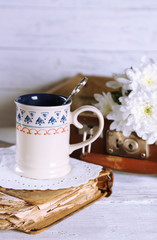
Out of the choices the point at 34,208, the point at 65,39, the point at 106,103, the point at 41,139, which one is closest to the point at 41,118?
the point at 41,139

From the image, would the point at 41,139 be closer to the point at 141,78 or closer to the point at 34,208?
the point at 34,208

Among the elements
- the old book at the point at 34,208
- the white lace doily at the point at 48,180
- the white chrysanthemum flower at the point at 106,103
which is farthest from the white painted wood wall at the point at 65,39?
the old book at the point at 34,208

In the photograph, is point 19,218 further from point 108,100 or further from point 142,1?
point 142,1

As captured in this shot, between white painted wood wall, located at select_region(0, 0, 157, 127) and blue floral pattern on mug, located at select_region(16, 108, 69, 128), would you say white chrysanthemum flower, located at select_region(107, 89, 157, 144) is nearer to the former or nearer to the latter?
blue floral pattern on mug, located at select_region(16, 108, 69, 128)

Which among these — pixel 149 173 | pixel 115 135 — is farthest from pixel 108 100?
pixel 149 173

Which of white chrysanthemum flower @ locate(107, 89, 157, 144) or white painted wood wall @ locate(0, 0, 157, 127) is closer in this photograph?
white chrysanthemum flower @ locate(107, 89, 157, 144)

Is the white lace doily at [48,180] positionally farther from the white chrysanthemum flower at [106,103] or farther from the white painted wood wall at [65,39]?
the white painted wood wall at [65,39]

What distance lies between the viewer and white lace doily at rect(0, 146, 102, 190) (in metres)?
0.66

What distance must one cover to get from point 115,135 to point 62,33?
58 centimetres

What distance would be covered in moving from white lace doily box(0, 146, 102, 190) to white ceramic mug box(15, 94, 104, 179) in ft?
0.05

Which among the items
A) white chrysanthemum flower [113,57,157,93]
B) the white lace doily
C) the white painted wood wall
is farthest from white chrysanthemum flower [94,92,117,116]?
the white painted wood wall

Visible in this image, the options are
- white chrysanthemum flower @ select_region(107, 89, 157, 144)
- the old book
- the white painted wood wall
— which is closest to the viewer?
the old book

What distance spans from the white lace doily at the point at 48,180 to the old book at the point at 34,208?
1 centimetres

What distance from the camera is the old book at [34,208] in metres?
0.61
